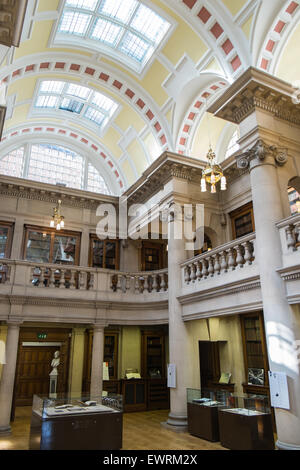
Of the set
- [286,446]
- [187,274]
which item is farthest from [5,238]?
[286,446]

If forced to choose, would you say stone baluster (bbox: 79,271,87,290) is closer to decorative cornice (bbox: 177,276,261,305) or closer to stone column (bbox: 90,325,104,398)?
stone column (bbox: 90,325,104,398)

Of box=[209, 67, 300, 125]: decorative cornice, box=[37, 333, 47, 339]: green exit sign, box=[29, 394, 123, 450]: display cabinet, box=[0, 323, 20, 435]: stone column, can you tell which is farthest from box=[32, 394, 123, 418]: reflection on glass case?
box=[209, 67, 300, 125]: decorative cornice

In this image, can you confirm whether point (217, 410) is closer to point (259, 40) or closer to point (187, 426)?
point (187, 426)

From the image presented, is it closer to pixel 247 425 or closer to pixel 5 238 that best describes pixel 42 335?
pixel 5 238

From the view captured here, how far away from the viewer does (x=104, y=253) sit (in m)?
14.9

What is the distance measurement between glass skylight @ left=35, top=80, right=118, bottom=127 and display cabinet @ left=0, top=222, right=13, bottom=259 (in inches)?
187

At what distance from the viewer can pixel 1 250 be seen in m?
13.2

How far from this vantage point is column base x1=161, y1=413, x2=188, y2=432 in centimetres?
940

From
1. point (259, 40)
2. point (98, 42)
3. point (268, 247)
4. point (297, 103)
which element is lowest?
point (268, 247)

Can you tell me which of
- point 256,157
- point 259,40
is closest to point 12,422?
point 256,157

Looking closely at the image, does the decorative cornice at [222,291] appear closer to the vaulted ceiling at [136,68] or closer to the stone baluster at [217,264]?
the stone baluster at [217,264]

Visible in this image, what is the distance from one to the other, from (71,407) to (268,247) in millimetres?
5131

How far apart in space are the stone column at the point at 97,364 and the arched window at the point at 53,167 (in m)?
6.46

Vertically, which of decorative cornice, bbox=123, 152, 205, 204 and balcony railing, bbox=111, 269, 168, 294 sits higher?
decorative cornice, bbox=123, 152, 205, 204
